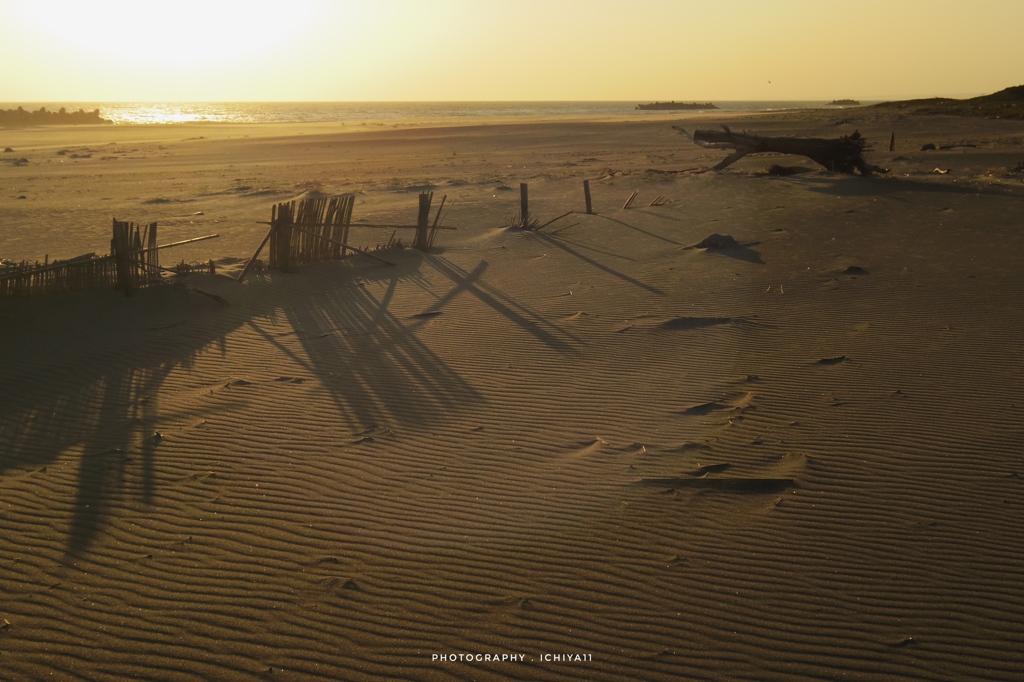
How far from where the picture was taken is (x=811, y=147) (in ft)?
65.1

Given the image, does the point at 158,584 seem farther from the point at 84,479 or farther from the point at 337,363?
the point at 337,363

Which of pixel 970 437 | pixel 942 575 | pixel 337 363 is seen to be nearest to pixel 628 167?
pixel 337 363

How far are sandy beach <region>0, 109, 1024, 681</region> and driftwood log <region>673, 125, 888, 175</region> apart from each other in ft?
20.2

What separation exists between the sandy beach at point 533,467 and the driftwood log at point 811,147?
616 cm

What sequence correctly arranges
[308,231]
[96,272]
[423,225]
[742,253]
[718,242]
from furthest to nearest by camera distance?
[423,225], [718,242], [742,253], [308,231], [96,272]

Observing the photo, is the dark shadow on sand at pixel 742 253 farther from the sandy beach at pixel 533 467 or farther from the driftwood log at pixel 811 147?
the driftwood log at pixel 811 147

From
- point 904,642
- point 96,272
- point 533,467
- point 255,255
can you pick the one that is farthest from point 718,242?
point 904,642

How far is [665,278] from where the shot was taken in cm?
1120

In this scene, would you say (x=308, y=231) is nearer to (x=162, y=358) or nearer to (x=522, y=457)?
(x=162, y=358)

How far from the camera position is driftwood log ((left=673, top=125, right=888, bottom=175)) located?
61.1 feet

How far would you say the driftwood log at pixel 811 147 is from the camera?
18625mm

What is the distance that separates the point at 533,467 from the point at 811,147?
55.1 feet

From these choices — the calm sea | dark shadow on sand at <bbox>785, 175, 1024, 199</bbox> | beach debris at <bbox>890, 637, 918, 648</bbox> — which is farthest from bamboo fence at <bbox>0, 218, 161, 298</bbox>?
the calm sea

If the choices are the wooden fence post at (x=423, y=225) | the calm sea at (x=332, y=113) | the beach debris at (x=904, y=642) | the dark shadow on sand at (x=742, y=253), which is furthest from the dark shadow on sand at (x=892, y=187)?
the calm sea at (x=332, y=113)
